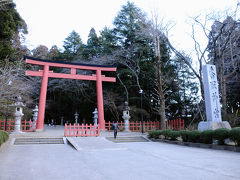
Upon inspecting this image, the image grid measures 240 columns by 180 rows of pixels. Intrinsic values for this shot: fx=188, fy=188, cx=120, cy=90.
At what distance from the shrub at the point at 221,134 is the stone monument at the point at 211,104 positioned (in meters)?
1.58

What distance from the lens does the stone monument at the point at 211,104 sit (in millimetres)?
10727

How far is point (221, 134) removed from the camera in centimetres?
868

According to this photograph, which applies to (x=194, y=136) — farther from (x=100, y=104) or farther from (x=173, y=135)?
(x=100, y=104)

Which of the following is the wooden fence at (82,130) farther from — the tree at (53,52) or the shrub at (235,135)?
the tree at (53,52)

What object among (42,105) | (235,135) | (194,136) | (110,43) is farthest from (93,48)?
(235,135)

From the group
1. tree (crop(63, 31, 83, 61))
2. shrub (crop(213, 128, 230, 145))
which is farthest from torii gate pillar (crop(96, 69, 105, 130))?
tree (crop(63, 31, 83, 61))

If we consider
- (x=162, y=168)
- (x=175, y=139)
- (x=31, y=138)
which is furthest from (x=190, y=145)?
(x=31, y=138)

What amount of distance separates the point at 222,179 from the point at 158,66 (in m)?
13.5

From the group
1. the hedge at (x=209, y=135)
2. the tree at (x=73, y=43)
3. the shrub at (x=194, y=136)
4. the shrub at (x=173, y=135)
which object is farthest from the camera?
the tree at (x=73, y=43)

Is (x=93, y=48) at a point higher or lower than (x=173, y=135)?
higher

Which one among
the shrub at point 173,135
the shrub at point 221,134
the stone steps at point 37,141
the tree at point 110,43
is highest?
the tree at point 110,43

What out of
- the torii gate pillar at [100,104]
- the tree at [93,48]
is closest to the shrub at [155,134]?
the torii gate pillar at [100,104]

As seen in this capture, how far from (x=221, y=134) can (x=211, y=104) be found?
266 cm

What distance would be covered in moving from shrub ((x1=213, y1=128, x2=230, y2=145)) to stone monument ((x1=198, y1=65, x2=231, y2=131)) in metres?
1.58
